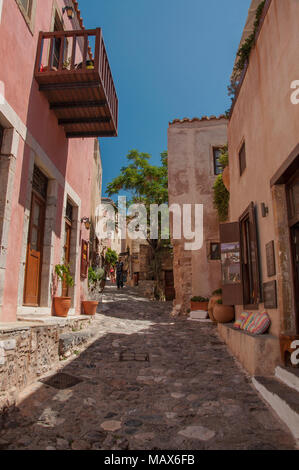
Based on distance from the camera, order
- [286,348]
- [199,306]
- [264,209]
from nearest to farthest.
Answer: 1. [286,348]
2. [264,209]
3. [199,306]

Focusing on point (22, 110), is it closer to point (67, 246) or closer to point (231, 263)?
point (67, 246)

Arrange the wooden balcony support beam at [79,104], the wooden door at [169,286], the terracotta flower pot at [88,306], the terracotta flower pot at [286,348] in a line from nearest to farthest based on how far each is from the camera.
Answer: the terracotta flower pot at [286,348]
the wooden balcony support beam at [79,104]
the terracotta flower pot at [88,306]
the wooden door at [169,286]

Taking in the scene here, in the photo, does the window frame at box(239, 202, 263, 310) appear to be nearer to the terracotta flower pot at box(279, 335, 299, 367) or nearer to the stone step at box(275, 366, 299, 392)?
the terracotta flower pot at box(279, 335, 299, 367)

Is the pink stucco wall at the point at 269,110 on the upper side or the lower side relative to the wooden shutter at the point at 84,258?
upper

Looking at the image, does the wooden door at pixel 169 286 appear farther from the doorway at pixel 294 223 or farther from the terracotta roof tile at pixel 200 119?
the doorway at pixel 294 223

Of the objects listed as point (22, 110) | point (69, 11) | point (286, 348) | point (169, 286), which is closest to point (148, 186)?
point (169, 286)

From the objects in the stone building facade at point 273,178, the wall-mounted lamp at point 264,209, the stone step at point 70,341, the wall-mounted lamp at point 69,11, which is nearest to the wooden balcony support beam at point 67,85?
the wall-mounted lamp at point 69,11

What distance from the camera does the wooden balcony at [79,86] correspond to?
613 cm

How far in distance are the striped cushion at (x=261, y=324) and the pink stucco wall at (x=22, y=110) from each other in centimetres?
370

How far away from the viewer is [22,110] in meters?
5.55

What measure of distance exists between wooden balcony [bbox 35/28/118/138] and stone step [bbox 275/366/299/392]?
5.69 m

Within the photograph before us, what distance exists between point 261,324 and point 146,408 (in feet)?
7.39

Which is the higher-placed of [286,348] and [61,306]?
[61,306]
